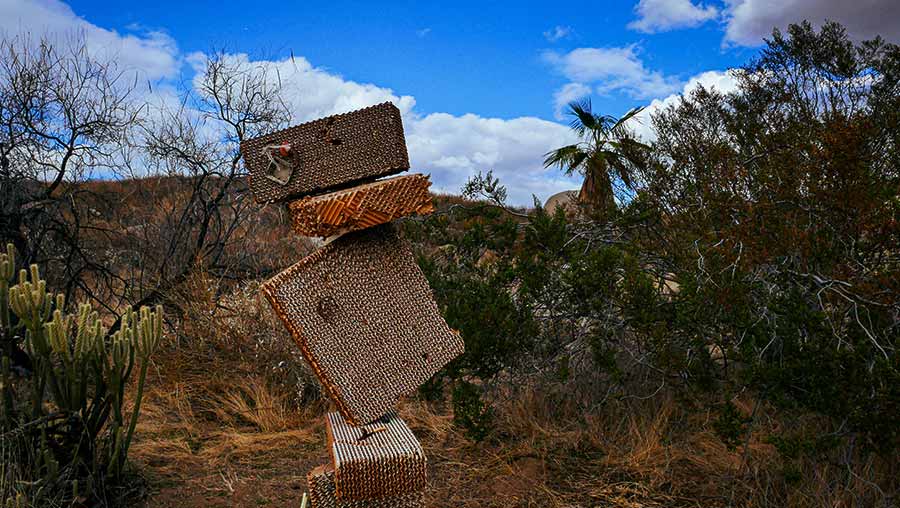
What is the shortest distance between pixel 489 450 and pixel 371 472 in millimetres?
2487

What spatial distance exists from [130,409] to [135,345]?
85.1 inches

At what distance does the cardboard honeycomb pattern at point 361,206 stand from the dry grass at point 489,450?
89.4 inches

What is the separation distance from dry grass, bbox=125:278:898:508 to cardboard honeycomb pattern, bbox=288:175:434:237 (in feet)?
7.45

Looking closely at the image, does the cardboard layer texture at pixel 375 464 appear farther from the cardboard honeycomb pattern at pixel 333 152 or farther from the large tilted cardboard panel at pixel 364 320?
the cardboard honeycomb pattern at pixel 333 152

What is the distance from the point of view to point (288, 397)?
243 inches

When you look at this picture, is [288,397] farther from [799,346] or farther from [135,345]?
[799,346]

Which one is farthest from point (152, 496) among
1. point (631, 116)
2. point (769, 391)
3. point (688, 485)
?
point (631, 116)

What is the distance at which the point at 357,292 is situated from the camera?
2689 millimetres

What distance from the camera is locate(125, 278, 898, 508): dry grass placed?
13.6ft

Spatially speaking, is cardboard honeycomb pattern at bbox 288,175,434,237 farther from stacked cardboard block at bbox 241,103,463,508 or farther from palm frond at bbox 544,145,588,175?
palm frond at bbox 544,145,588,175

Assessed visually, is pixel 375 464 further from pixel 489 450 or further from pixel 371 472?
pixel 489 450

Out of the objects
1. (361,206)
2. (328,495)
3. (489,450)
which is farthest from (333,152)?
(489,450)

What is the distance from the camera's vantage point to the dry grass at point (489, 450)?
4.13 m

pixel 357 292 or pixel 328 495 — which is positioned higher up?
pixel 357 292
